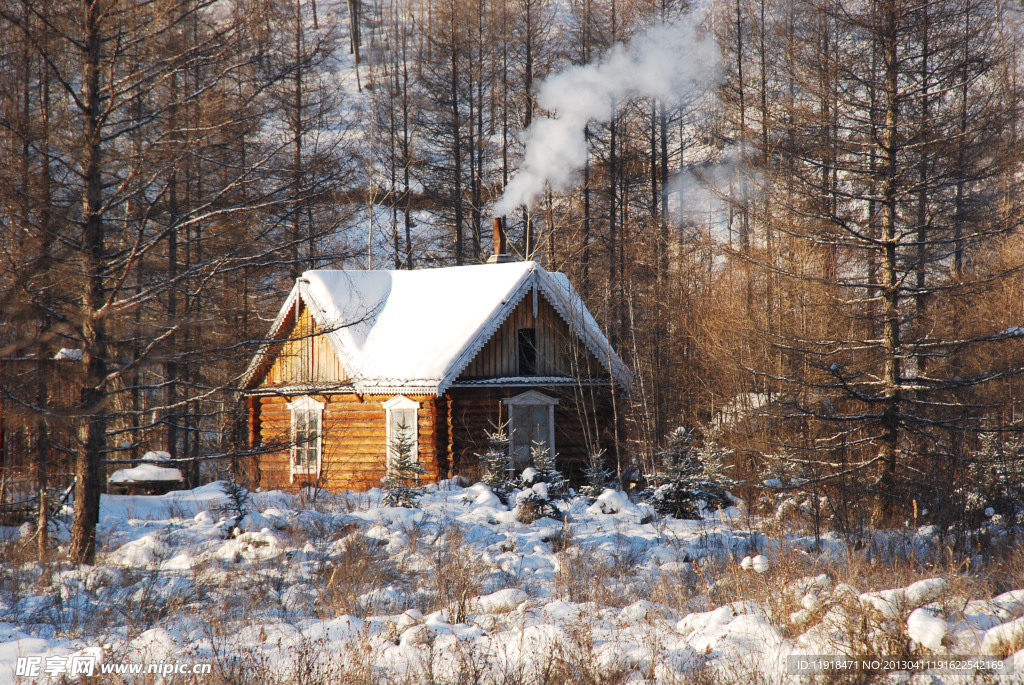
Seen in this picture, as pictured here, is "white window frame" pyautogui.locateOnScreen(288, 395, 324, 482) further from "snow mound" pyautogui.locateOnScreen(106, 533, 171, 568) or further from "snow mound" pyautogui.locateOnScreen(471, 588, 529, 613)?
"snow mound" pyautogui.locateOnScreen(471, 588, 529, 613)

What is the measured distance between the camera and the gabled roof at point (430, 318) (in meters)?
18.1

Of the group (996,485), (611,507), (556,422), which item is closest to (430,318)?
(556,422)

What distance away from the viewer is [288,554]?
32.2ft

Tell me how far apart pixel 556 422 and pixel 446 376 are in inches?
158

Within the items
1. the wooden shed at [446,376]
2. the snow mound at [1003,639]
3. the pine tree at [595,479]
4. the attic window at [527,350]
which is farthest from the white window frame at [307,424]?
the snow mound at [1003,639]

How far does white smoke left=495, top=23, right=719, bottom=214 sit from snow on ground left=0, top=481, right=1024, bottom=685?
17.0 metres

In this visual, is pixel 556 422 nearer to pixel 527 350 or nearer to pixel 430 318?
pixel 527 350

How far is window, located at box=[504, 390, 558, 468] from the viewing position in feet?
63.9

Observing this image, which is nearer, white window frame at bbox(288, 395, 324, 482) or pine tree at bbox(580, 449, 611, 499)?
pine tree at bbox(580, 449, 611, 499)

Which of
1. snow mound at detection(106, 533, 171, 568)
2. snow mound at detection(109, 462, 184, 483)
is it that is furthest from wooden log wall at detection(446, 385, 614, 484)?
snow mound at detection(106, 533, 171, 568)

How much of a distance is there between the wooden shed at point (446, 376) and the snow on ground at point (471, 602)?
19.9 ft

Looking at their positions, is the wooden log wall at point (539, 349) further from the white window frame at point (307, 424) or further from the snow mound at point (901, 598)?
the snow mound at point (901, 598)

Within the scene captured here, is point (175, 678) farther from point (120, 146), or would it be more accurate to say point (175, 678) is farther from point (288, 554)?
point (120, 146)

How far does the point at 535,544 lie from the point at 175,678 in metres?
6.04
